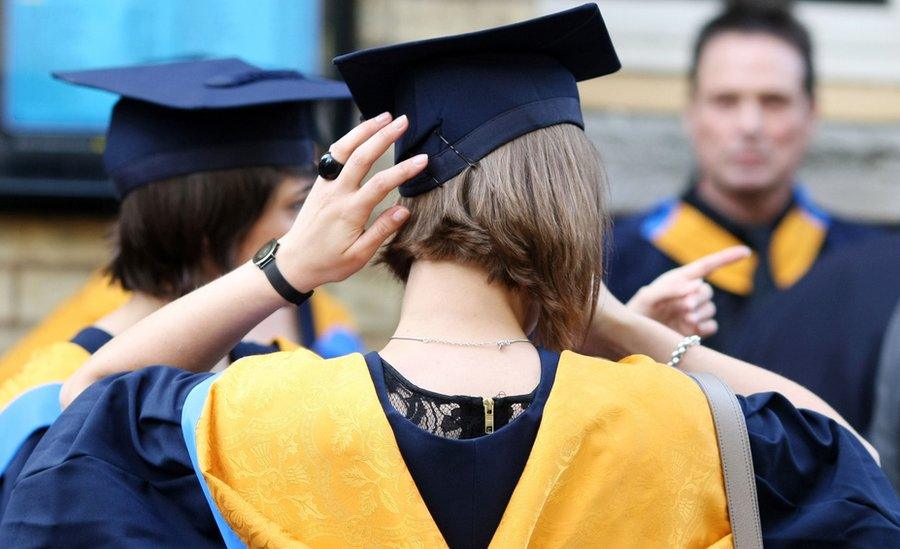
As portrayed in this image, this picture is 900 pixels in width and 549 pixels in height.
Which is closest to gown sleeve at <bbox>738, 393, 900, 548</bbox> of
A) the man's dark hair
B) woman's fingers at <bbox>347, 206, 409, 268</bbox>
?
woman's fingers at <bbox>347, 206, 409, 268</bbox>

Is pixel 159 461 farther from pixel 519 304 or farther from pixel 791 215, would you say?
pixel 791 215

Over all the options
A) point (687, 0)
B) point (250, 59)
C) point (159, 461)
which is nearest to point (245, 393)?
point (159, 461)

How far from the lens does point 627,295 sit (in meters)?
4.34

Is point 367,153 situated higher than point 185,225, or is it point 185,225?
point 367,153

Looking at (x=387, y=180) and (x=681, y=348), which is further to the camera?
(x=681, y=348)

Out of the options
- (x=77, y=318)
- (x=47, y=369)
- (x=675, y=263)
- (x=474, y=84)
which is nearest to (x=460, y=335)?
(x=474, y=84)

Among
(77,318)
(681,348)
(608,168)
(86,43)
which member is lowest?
(608,168)

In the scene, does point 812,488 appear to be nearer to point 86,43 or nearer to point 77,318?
point 77,318

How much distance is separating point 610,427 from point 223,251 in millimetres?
1155

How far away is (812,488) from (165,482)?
956mm

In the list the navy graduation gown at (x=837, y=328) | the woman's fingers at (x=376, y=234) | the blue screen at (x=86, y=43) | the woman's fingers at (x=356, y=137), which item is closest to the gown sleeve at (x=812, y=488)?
the woman's fingers at (x=376, y=234)

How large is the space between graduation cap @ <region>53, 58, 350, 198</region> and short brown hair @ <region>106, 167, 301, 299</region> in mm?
27

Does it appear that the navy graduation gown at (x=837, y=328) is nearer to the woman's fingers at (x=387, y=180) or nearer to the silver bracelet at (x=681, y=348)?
the silver bracelet at (x=681, y=348)

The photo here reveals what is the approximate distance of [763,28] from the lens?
185 inches
